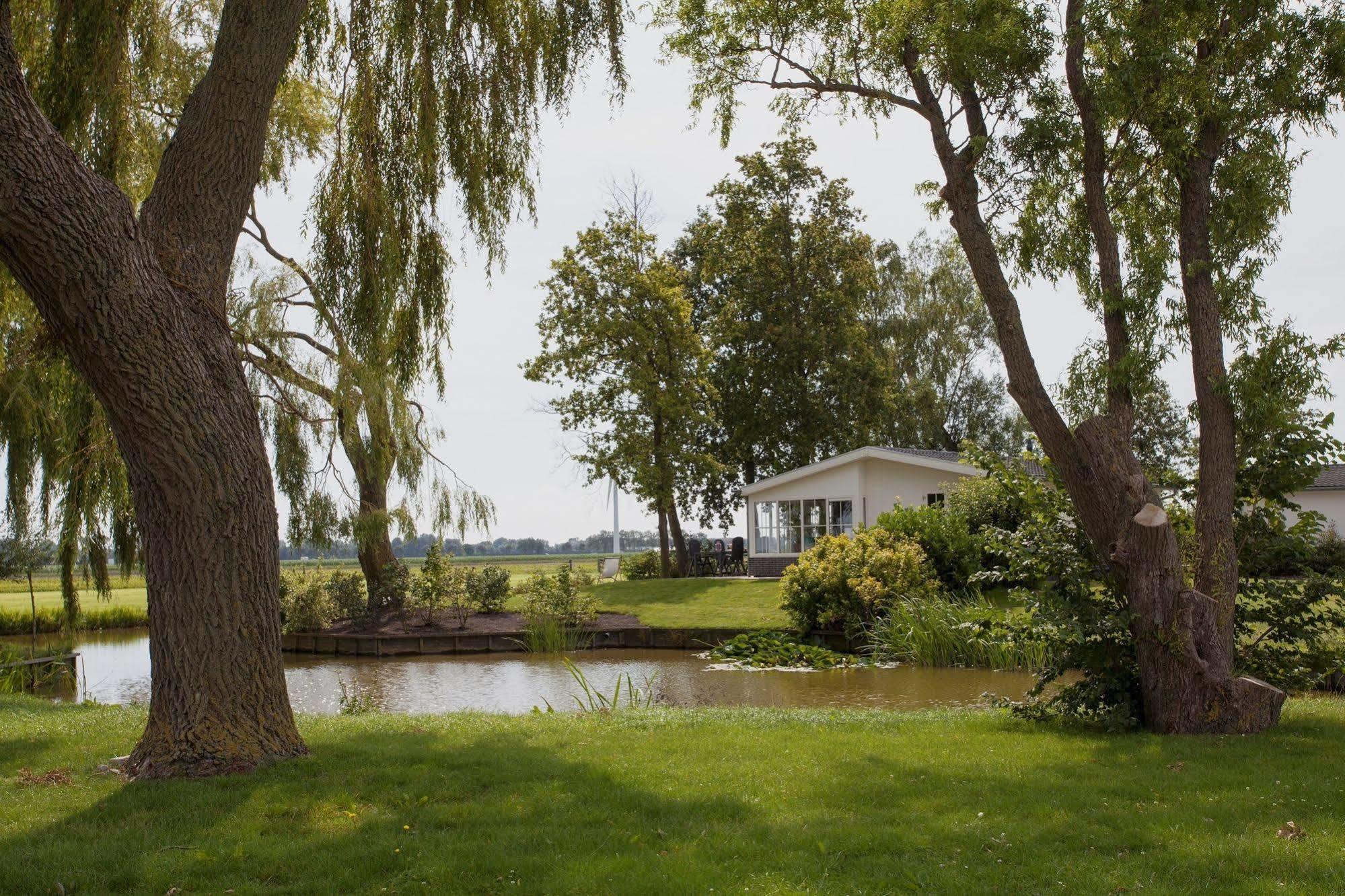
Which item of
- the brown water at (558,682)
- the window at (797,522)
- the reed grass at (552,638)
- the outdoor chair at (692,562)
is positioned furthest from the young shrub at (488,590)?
the outdoor chair at (692,562)

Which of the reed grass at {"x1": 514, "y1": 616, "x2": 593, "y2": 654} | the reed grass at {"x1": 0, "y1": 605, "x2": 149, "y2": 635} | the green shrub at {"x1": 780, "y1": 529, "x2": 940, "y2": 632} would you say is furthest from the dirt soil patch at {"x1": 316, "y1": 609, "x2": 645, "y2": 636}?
the reed grass at {"x1": 0, "y1": 605, "x2": 149, "y2": 635}

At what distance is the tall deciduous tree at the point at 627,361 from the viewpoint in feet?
99.7

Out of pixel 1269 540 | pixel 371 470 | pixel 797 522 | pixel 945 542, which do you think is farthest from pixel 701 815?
pixel 797 522

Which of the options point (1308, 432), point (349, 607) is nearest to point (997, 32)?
point (1308, 432)

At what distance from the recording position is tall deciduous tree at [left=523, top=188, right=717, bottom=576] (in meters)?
30.4

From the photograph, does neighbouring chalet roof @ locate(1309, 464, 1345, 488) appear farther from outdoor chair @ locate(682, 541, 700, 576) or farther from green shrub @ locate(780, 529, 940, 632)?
outdoor chair @ locate(682, 541, 700, 576)

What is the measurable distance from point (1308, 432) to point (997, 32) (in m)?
3.57

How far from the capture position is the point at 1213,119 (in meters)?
7.57

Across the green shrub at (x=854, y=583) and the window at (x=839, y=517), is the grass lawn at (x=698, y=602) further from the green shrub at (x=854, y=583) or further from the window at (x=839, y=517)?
the window at (x=839, y=517)

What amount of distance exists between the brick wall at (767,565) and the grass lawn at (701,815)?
68.9 feet

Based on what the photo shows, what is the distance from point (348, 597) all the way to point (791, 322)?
17158 millimetres

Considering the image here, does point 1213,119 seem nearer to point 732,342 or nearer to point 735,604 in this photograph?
point 735,604

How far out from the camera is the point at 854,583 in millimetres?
17453

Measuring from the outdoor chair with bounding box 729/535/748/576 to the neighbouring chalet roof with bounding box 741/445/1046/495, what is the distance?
2.88 m
